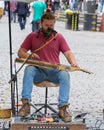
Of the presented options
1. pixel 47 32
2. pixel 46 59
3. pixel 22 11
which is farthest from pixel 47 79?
pixel 22 11

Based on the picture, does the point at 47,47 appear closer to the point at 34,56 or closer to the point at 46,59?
the point at 46,59

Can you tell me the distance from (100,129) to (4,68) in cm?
566

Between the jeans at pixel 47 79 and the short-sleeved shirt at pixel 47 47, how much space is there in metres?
0.16

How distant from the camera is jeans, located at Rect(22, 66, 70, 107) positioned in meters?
5.98

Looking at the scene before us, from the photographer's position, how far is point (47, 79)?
246 inches

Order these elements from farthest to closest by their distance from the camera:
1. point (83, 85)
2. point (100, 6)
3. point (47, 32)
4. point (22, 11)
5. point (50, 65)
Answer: point (100, 6) → point (22, 11) → point (83, 85) → point (47, 32) → point (50, 65)

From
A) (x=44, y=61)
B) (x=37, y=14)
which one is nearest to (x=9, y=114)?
(x=44, y=61)

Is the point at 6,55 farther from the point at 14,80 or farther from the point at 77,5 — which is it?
the point at 77,5

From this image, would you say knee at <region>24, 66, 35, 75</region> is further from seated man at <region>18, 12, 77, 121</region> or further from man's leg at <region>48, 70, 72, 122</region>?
man's leg at <region>48, 70, 72, 122</region>

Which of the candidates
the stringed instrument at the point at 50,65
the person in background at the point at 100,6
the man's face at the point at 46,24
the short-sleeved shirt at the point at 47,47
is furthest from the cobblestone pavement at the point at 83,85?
the person in background at the point at 100,6

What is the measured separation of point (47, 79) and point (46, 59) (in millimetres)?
241

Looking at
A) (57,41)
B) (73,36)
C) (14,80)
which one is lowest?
(73,36)

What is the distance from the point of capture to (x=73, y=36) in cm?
2122

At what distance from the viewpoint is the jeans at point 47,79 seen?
5977mm
